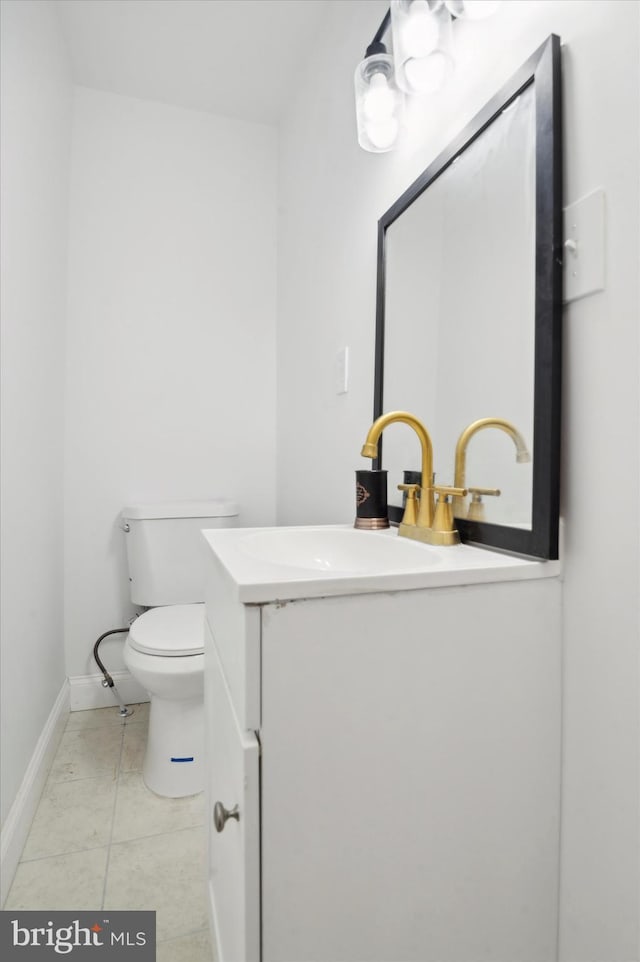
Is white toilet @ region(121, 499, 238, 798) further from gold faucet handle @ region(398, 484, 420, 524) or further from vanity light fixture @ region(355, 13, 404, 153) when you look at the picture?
vanity light fixture @ region(355, 13, 404, 153)

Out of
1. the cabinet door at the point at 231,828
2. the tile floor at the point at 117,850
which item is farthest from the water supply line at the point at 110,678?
the cabinet door at the point at 231,828

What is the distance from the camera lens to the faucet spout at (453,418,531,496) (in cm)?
78

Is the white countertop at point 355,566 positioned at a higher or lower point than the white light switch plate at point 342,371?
lower

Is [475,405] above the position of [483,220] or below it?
below

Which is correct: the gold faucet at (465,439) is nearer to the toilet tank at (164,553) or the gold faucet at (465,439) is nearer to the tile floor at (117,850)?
the tile floor at (117,850)

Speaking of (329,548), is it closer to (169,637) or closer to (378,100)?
(169,637)

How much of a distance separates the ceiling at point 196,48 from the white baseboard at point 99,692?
7.63 feet

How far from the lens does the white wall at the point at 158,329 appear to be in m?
2.04

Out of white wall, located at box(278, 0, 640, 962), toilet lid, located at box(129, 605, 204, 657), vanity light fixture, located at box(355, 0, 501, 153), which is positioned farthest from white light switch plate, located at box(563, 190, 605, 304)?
toilet lid, located at box(129, 605, 204, 657)

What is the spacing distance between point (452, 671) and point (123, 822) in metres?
1.22

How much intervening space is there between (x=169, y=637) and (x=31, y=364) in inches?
35.4

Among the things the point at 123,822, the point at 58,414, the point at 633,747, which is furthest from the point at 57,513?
the point at 633,747

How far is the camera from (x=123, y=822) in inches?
55.1

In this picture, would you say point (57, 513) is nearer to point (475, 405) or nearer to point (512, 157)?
point (475, 405)
